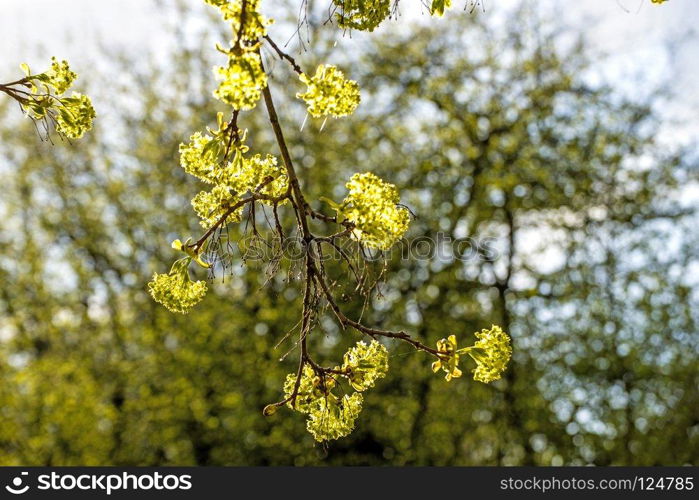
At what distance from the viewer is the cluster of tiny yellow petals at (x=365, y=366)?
8.66 ft

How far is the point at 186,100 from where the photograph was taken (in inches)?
483

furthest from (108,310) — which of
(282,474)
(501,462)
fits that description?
(501,462)

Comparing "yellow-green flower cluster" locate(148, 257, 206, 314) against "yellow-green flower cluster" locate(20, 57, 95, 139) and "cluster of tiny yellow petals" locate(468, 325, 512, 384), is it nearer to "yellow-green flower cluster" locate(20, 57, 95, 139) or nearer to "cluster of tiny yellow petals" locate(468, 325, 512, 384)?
"yellow-green flower cluster" locate(20, 57, 95, 139)

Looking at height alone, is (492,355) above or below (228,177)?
below

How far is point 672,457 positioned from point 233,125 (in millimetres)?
10465

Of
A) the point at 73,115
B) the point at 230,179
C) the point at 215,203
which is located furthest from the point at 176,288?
the point at 73,115

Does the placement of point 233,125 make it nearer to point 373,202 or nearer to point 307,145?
point 373,202

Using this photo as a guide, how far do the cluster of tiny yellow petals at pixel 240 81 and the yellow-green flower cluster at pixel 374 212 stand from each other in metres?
0.41

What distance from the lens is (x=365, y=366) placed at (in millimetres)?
2650

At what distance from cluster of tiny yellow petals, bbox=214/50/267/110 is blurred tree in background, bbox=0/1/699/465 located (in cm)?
831

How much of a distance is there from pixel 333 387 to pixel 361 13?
4.10 feet

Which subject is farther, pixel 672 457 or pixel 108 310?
pixel 108 310

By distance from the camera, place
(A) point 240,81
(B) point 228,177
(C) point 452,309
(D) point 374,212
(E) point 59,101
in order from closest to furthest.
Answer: (A) point 240,81 → (D) point 374,212 → (B) point 228,177 → (E) point 59,101 → (C) point 452,309

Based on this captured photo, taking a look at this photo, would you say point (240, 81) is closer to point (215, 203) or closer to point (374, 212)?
point (374, 212)
